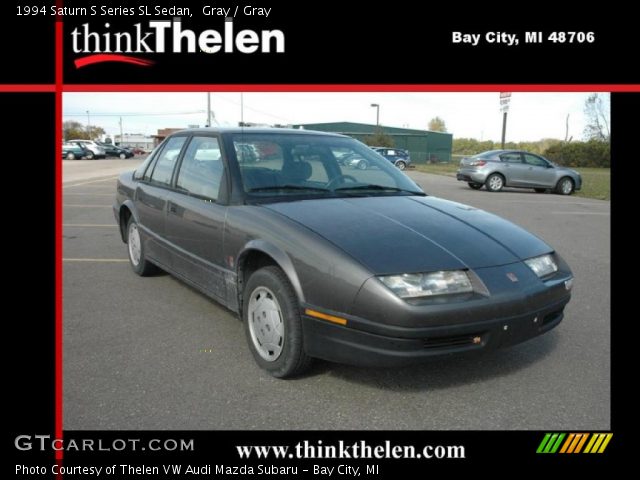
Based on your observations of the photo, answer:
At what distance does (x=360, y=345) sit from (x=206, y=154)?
2186 mm

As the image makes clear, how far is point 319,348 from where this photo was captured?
2.92 m

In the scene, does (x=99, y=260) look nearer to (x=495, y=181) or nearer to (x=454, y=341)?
(x=454, y=341)

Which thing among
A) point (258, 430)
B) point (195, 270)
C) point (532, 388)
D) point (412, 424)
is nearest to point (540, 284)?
point (532, 388)

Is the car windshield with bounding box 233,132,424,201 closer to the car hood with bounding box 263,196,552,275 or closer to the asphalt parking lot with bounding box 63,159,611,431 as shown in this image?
the car hood with bounding box 263,196,552,275

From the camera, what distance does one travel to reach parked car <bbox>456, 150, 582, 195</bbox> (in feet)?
58.0

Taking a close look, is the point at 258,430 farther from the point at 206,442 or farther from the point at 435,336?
the point at 435,336

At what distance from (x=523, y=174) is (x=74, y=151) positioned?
3372 cm

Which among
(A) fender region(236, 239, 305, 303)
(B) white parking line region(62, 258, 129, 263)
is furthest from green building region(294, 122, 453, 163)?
(A) fender region(236, 239, 305, 303)

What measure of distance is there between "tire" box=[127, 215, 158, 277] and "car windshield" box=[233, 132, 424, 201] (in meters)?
1.93

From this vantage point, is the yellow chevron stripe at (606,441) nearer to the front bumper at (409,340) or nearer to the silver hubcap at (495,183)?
the front bumper at (409,340)

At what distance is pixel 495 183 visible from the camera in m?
17.8

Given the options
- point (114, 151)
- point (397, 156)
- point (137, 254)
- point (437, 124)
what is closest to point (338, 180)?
point (137, 254)

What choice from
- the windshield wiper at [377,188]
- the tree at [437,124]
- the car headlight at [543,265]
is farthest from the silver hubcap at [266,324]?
the tree at [437,124]

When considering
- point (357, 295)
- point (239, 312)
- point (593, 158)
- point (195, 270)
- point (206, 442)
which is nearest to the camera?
point (206, 442)
